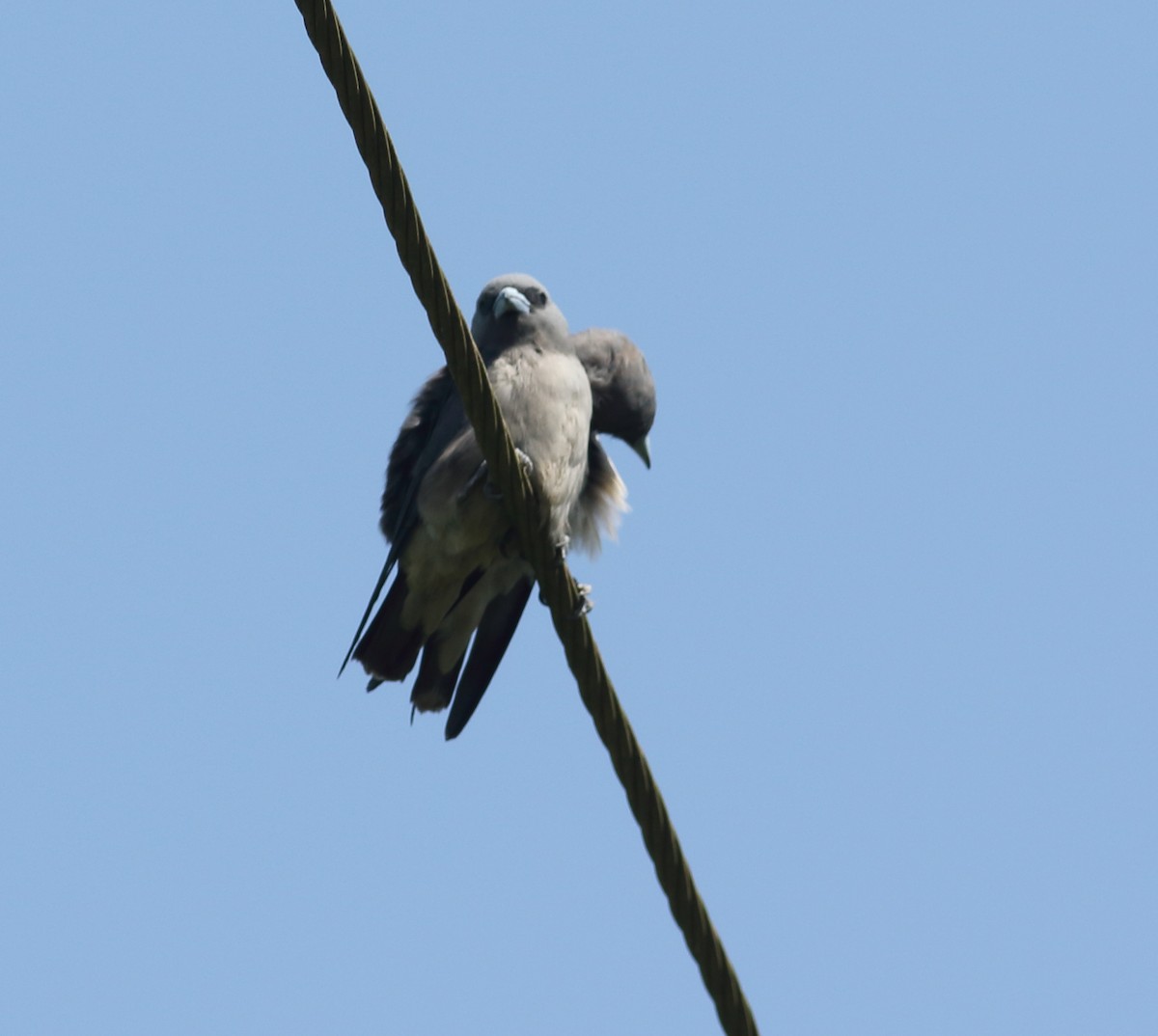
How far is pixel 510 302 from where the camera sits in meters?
6.26

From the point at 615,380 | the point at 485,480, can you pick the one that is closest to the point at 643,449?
the point at 615,380

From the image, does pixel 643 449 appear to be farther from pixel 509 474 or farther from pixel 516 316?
pixel 509 474

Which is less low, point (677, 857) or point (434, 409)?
point (434, 409)

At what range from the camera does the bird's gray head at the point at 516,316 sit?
6.30 meters

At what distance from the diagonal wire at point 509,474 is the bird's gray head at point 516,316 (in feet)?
5.76

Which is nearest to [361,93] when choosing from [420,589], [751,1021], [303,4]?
[303,4]

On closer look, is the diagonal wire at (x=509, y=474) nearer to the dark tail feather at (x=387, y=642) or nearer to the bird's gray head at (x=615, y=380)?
the dark tail feather at (x=387, y=642)

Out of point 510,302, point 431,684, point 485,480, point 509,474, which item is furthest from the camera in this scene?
point 431,684

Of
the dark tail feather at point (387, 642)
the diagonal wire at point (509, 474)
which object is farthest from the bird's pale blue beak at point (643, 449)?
the diagonal wire at point (509, 474)

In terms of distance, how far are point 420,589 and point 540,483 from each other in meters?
0.65

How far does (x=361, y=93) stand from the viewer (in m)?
3.87

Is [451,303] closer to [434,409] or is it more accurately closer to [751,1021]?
[751,1021]

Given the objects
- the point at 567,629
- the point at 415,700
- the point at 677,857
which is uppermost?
the point at 415,700

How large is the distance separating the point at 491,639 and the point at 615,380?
44.5 inches
